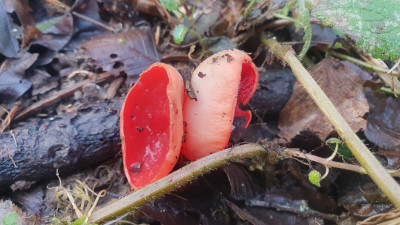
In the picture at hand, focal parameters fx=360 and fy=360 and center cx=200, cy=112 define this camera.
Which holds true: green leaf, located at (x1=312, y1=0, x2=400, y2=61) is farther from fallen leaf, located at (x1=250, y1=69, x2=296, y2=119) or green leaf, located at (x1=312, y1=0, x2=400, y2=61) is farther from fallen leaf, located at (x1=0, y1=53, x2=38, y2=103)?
fallen leaf, located at (x1=0, y1=53, x2=38, y2=103)

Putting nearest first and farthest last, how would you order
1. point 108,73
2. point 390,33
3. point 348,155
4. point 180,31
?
point 390,33 < point 348,155 < point 180,31 < point 108,73

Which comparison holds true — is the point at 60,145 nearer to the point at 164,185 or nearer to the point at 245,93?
the point at 164,185

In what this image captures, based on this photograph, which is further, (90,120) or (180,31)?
(180,31)

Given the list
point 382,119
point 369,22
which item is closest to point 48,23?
point 369,22

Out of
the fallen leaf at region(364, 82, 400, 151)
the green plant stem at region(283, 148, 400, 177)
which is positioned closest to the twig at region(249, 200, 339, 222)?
the green plant stem at region(283, 148, 400, 177)

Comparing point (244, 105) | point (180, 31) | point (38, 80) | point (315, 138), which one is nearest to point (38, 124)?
point (38, 80)

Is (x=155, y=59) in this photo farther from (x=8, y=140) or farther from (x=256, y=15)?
(x=8, y=140)
